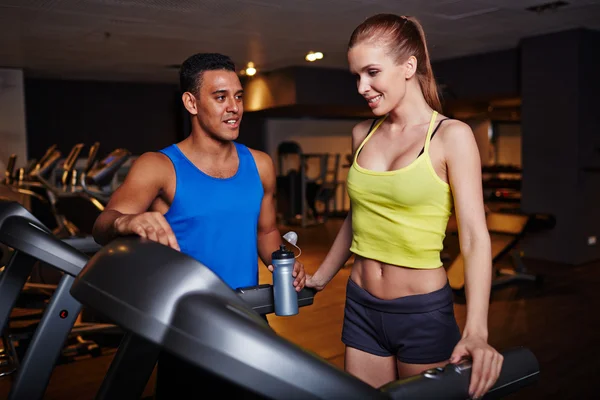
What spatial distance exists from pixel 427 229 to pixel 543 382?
6.28 ft

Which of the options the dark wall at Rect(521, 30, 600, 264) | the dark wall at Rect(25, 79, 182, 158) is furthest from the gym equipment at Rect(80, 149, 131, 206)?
the dark wall at Rect(25, 79, 182, 158)

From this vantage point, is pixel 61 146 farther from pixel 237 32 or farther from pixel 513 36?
pixel 513 36

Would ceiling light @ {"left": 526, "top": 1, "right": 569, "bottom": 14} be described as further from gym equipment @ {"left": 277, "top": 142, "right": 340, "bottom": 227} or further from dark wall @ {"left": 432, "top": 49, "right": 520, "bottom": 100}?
gym equipment @ {"left": 277, "top": 142, "right": 340, "bottom": 227}

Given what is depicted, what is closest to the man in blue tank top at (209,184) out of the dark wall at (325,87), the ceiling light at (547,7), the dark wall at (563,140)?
the ceiling light at (547,7)

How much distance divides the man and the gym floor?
1.43m

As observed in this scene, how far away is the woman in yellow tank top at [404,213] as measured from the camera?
1155mm

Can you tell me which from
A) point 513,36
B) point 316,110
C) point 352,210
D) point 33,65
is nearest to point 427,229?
point 352,210

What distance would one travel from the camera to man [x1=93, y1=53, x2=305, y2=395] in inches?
55.8

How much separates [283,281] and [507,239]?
3570 millimetres

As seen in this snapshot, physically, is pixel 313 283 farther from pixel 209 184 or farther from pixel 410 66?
pixel 410 66

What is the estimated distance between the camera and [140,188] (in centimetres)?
141

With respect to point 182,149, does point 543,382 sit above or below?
below

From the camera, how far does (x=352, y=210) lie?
141cm

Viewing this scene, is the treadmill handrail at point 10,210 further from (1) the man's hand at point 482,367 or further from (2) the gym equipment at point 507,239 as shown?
(2) the gym equipment at point 507,239
